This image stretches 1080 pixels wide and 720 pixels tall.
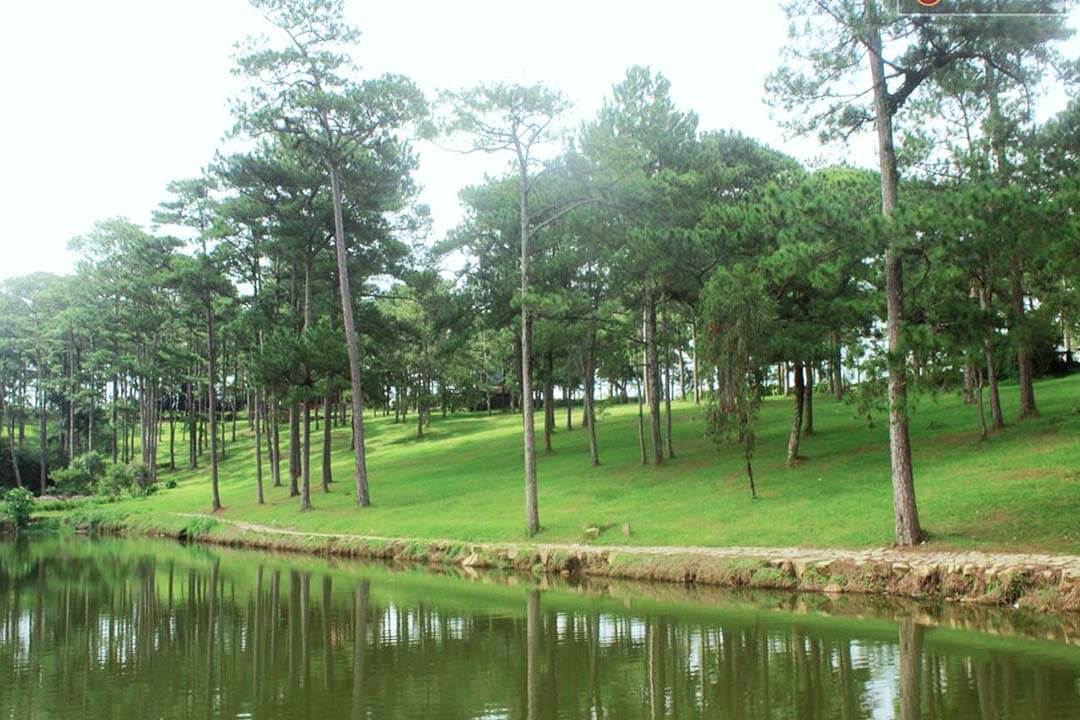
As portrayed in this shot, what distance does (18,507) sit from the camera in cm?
4606

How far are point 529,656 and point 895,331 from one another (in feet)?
32.6

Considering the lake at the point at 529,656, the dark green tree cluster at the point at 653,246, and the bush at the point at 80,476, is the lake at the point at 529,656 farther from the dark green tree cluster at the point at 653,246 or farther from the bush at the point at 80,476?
the bush at the point at 80,476

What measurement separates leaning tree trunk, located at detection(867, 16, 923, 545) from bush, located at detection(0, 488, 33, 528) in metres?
43.3

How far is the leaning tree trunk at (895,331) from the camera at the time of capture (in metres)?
17.4

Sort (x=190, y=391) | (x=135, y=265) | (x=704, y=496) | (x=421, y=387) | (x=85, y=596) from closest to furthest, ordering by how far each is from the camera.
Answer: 1. (x=85, y=596)
2. (x=704, y=496)
3. (x=135, y=265)
4. (x=421, y=387)
5. (x=190, y=391)

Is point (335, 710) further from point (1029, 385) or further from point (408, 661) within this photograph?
point (1029, 385)

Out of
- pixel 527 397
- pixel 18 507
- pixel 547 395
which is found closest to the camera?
pixel 527 397

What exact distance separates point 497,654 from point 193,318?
147 ft

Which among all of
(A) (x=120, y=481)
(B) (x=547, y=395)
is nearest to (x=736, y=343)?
(B) (x=547, y=395)

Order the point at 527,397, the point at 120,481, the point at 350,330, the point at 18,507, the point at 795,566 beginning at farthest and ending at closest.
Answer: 1. the point at 120,481
2. the point at 18,507
3. the point at 350,330
4. the point at 527,397
5. the point at 795,566

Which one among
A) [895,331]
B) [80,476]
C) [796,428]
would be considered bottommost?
[80,476]

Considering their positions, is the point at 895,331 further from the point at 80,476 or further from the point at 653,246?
the point at 80,476

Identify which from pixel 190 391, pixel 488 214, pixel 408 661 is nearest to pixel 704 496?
pixel 488 214

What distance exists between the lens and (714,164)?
3016cm
